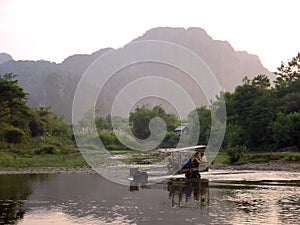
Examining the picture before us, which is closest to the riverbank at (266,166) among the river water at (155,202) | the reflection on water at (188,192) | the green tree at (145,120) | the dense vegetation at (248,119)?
the dense vegetation at (248,119)

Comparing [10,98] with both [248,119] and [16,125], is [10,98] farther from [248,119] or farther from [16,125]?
[248,119]

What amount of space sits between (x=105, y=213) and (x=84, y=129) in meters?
97.5

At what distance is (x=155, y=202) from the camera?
2403 cm

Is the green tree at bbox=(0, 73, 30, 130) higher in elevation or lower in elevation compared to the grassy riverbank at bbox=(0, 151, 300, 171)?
higher

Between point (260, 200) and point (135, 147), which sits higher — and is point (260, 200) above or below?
below

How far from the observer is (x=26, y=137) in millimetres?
80562

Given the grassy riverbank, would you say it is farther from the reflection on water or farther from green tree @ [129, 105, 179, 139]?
green tree @ [129, 105, 179, 139]

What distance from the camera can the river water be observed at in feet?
62.7

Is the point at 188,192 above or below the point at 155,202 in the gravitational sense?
above

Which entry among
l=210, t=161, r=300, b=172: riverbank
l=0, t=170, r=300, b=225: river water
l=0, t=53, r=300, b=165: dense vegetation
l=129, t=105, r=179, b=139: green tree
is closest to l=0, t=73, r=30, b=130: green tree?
l=0, t=53, r=300, b=165: dense vegetation

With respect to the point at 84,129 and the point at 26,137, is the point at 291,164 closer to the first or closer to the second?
the point at 26,137

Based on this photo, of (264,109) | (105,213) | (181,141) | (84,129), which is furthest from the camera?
(84,129)

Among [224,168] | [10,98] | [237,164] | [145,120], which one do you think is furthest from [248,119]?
[145,120]

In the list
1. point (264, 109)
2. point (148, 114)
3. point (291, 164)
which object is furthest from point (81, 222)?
point (148, 114)
